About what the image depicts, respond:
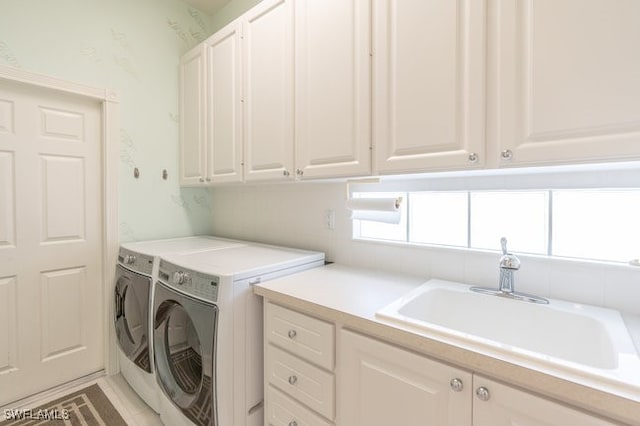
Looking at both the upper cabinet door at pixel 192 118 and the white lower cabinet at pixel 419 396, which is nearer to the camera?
the white lower cabinet at pixel 419 396

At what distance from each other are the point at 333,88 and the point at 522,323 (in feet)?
4.19

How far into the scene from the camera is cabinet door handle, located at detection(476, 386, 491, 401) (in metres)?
0.80

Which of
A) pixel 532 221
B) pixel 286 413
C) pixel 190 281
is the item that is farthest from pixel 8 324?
pixel 532 221

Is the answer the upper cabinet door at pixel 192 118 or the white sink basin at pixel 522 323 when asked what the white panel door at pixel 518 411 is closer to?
the white sink basin at pixel 522 323

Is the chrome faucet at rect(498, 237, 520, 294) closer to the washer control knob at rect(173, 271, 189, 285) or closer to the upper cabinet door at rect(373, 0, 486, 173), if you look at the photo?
the upper cabinet door at rect(373, 0, 486, 173)

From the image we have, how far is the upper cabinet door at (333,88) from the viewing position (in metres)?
1.33

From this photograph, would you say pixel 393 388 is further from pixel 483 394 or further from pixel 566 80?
pixel 566 80

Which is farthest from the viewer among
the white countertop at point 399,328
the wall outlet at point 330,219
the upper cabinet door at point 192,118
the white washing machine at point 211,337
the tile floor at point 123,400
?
the upper cabinet door at point 192,118

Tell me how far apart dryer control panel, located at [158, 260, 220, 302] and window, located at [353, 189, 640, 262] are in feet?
3.19

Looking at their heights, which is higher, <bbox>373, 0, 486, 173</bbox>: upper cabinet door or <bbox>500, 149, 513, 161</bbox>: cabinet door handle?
<bbox>373, 0, 486, 173</bbox>: upper cabinet door

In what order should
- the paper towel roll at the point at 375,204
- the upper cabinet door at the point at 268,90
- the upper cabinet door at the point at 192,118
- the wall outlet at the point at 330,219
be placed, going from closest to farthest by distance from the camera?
the paper towel roll at the point at 375,204, the upper cabinet door at the point at 268,90, the wall outlet at the point at 330,219, the upper cabinet door at the point at 192,118

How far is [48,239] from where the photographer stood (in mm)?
1997

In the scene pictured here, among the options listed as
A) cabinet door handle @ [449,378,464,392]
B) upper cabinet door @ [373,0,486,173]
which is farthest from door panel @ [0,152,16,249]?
cabinet door handle @ [449,378,464,392]

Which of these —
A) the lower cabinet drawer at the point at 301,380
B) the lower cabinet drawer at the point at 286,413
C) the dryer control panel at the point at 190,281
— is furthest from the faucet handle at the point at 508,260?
the dryer control panel at the point at 190,281
